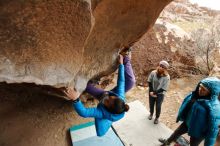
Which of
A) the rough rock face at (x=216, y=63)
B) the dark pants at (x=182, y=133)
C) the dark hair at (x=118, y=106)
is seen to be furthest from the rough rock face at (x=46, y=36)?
the rough rock face at (x=216, y=63)

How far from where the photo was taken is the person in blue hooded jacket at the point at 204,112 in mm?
3898

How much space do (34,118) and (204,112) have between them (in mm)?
3150

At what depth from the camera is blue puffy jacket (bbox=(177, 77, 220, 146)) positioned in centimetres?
389

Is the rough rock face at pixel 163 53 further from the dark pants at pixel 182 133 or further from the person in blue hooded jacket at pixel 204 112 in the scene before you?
the person in blue hooded jacket at pixel 204 112

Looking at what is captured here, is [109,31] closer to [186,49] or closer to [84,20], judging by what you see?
[84,20]

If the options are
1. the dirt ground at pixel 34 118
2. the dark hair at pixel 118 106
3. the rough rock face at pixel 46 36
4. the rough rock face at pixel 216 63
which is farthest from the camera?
the rough rock face at pixel 216 63

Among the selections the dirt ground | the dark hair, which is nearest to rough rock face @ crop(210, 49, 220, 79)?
the dirt ground

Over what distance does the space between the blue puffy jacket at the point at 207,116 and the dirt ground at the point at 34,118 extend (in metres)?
1.70

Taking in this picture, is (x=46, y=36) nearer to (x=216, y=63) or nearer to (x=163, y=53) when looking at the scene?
(x=163, y=53)

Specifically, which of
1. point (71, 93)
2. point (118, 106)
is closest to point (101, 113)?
point (118, 106)

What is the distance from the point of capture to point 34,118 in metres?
5.49

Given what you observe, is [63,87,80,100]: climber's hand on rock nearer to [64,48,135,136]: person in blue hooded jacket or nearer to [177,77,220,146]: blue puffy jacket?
[64,48,135,136]: person in blue hooded jacket

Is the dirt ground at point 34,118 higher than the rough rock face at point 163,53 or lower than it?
lower

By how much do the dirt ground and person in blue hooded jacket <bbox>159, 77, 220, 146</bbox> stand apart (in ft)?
5.38
